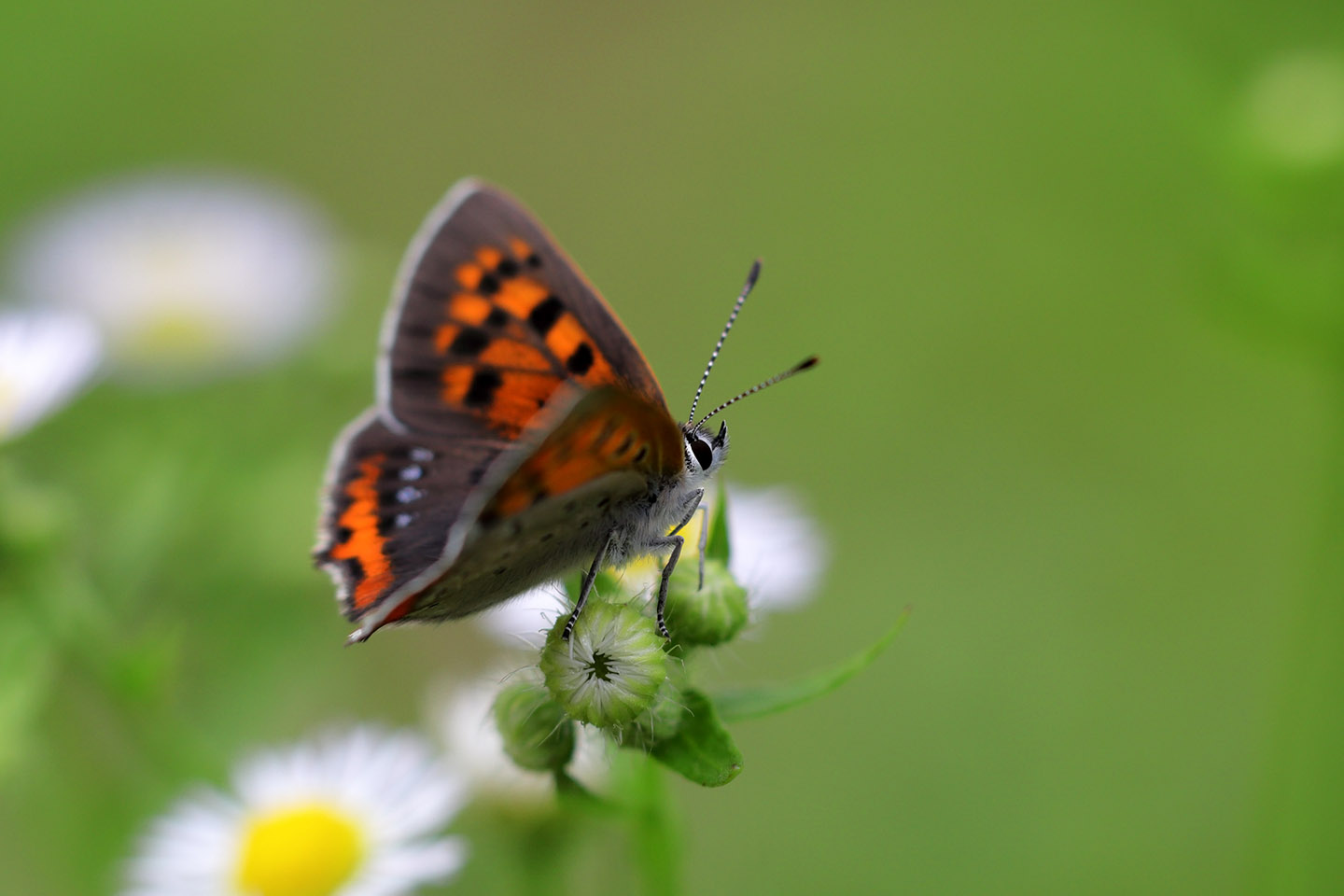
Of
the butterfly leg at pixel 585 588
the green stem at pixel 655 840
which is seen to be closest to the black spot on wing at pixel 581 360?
the butterfly leg at pixel 585 588

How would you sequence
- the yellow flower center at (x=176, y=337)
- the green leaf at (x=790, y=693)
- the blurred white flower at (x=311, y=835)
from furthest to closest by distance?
the yellow flower center at (x=176, y=337)
the blurred white flower at (x=311, y=835)
the green leaf at (x=790, y=693)

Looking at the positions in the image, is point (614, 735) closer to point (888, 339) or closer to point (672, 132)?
point (888, 339)

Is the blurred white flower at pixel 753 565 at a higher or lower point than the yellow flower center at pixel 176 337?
lower

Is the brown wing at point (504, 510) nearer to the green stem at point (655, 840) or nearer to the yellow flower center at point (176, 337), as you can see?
the green stem at point (655, 840)

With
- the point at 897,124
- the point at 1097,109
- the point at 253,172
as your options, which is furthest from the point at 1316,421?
the point at 253,172

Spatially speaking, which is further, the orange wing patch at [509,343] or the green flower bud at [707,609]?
the orange wing patch at [509,343]

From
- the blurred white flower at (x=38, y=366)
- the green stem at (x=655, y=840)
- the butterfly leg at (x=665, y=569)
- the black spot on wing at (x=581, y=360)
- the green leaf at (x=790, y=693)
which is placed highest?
the blurred white flower at (x=38, y=366)

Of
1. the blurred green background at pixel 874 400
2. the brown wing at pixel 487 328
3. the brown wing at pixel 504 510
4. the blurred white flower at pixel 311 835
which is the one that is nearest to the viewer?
the brown wing at pixel 504 510

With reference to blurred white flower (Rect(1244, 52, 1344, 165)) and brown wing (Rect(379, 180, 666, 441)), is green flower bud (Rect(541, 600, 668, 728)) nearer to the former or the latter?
brown wing (Rect(379, 180, 666, 441))

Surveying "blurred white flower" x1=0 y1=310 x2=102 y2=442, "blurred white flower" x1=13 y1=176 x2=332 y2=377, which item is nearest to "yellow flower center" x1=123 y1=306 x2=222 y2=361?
"blurred white flower" x1=13 y1=176 x2=332 y2=377
